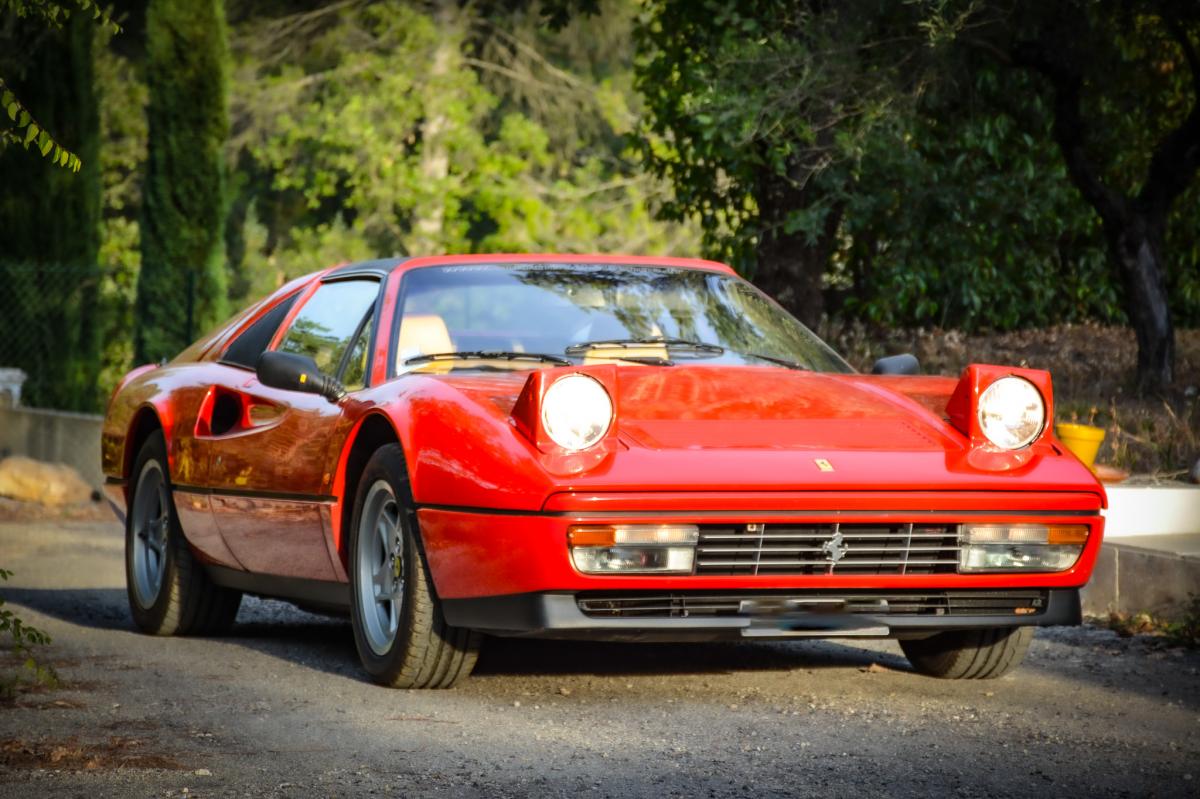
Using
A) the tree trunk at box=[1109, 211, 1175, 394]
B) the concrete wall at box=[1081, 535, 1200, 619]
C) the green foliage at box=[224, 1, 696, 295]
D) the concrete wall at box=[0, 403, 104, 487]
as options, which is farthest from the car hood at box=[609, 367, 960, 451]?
the green foliage at box=[224, 1, 696, 295]

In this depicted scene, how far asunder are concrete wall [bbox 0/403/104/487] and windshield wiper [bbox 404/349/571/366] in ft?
34.6

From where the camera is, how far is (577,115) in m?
36.1

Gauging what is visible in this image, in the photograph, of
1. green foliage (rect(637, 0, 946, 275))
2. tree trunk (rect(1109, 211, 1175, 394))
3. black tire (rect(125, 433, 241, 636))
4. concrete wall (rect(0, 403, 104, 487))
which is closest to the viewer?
black tire (rect(125, 433, 241, 636))

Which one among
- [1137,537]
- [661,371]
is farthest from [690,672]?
[1137,537]

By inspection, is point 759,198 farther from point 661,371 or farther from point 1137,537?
point 661,371

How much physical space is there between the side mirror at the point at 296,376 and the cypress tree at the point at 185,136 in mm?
13033

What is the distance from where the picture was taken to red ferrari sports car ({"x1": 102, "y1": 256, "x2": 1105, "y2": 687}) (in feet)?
16.9

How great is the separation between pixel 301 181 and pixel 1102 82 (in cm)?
1920

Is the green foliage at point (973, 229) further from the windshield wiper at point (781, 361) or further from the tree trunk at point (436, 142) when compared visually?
the tree trunk at point (436, 142)

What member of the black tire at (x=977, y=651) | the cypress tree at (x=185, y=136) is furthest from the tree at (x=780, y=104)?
the black tire at (x=977, y=651)

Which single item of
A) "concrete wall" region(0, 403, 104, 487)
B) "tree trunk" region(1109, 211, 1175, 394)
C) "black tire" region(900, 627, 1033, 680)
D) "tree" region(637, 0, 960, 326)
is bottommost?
"concrete wall" region(0, 403, 104, 487)

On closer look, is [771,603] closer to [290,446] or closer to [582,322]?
[582,322]

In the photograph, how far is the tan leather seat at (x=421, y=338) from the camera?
6199 mm

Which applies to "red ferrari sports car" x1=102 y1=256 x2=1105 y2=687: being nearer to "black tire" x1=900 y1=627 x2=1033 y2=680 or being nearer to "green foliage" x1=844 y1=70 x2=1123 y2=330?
"black tire" x1=900 y1=627 x2=1033 y2=680
